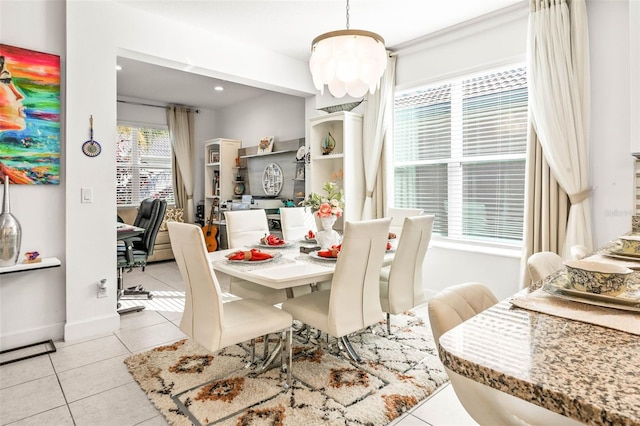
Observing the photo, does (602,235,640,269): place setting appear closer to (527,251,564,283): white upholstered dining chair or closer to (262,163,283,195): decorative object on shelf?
(527,251,564,283): white upholstered dining chair

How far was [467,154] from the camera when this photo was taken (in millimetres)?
3703

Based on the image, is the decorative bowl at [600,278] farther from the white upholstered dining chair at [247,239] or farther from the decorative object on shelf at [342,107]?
the decorative object on shelf at [342,107]

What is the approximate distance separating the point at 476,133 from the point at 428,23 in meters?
1.14

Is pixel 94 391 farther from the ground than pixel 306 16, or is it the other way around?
pixel 306 16

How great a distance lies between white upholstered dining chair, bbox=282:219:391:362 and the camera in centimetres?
203

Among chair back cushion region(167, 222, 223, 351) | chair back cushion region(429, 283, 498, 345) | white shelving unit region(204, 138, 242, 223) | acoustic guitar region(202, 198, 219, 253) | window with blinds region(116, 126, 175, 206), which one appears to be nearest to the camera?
chair back cushion region(429, 283, 498, 345)

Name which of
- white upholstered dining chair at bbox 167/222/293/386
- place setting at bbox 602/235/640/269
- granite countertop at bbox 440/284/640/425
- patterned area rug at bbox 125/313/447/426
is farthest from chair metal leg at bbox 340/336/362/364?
granite countertop at bbox 440/284/640/425

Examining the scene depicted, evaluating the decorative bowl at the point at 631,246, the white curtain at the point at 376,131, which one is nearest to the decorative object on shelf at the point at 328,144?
the white curtain at the point at 376,131

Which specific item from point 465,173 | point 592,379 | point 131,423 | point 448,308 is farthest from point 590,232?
point 131,423

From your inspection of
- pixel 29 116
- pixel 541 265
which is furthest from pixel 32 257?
pixel 541 265

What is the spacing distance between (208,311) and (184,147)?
5.53m

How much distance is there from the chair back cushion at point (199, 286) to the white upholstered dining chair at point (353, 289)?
1.78ft

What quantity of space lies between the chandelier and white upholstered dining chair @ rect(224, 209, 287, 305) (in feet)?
4.48

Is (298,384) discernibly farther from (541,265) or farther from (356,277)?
(541,265)
